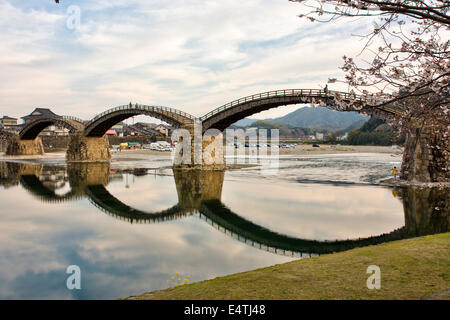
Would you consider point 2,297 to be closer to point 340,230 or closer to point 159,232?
point 159,232

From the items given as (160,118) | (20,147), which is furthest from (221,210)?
(20,147)

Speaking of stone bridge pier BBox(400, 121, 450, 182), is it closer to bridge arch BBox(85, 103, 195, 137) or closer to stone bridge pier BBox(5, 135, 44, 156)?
bridge arch BBox(85, 103, 195, 137)

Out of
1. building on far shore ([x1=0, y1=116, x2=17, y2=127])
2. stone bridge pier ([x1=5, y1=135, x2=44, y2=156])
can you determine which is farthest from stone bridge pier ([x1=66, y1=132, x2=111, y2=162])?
building on far shore ([x1=0, y1=116, x2=17, y2=127])

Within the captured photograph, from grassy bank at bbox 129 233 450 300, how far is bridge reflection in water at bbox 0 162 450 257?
3499 millimetres

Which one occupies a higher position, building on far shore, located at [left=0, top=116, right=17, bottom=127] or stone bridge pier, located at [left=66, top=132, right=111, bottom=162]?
building on far shore, located at [left=0, top=116, right=17, bottom=127]

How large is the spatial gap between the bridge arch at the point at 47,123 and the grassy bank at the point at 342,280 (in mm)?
63590

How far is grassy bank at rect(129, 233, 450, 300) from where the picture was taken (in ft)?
22.8

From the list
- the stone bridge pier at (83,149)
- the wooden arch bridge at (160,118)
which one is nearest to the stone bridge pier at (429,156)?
the wooden arch bridge at (160,118)

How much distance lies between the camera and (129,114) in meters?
59.8

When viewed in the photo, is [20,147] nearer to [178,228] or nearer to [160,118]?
[160,118]

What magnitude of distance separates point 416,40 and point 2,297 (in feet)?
38.8

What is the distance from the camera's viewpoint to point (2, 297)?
369 inches

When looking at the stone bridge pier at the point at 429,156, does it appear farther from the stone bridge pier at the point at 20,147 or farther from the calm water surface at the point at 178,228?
the stone bridge pier at the point at 20,147
